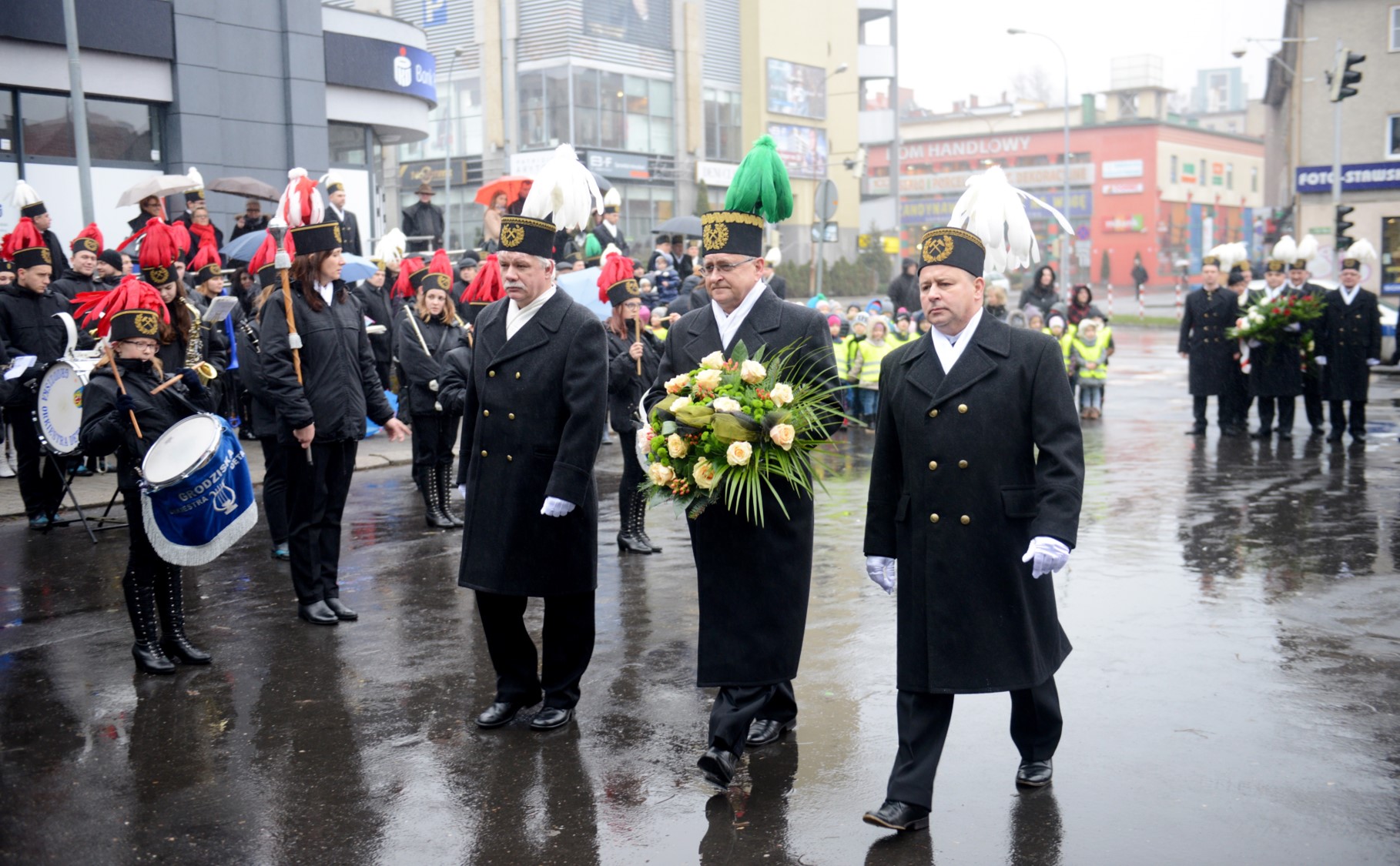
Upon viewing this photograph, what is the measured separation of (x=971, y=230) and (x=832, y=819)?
7.36 ft

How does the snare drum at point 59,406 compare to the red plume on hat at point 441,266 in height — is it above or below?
below

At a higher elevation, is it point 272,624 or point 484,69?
point 484,69

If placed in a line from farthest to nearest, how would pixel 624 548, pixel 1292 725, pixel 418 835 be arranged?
pixel 624 548, pixel 1292 725, pixel 418 835

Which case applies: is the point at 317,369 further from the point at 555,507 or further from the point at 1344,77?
the point at 1344,77

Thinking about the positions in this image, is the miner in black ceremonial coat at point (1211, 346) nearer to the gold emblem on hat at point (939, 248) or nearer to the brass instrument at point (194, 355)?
the brass instrument at point (194, 355)

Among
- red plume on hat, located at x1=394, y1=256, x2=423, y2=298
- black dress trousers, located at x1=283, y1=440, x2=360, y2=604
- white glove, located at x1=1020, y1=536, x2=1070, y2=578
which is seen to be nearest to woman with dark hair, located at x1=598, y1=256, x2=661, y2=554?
black dress trousers, located at x1=283, y1=440, x2=360, y2=604

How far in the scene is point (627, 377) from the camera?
927 cm

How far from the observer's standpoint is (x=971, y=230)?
16.4 feet

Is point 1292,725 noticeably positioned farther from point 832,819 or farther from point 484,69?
point 484,69

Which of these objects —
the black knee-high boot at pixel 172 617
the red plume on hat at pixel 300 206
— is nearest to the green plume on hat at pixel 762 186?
the red plume on hat at pixel 300 206

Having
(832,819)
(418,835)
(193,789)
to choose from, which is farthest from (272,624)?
(832,819)

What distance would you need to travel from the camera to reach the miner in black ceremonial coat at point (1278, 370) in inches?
602

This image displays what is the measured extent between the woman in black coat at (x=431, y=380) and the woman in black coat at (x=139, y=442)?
3.67 m

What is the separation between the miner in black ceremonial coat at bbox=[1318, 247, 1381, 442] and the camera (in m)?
14.9
